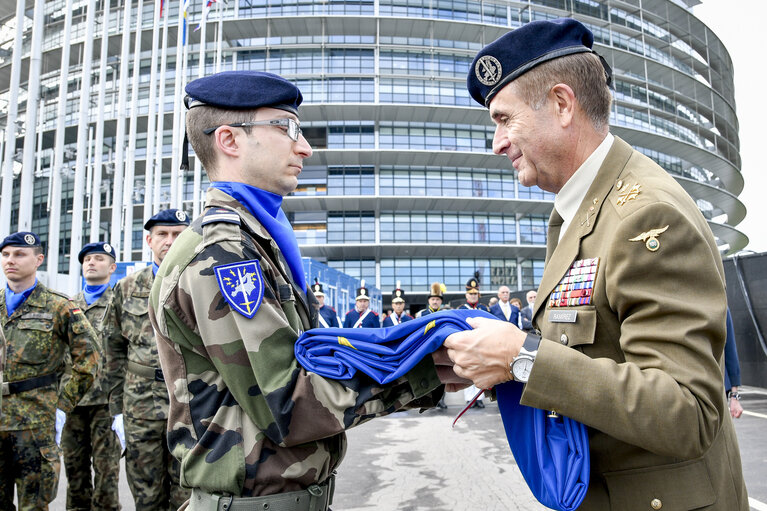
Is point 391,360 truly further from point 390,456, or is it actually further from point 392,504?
point 390,456

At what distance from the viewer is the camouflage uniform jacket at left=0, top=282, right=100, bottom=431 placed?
3920 millimetres

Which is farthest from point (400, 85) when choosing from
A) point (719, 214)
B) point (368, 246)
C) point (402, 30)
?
point (719, 214)

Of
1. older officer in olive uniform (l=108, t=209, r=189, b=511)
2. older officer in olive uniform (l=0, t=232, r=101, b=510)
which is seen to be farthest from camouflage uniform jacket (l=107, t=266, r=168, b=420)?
older officer in olive uniform (l=0, t=232, r=101, b=510)

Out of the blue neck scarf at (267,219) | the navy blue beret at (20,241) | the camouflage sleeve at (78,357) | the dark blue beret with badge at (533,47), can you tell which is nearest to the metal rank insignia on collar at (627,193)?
the dark blue beret with badge at (533,47)

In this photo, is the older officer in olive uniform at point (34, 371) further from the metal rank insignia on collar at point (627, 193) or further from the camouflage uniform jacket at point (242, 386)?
the metal rank insignia on collar at point (627, 193)

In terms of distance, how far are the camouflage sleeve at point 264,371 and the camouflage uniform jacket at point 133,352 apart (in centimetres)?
286

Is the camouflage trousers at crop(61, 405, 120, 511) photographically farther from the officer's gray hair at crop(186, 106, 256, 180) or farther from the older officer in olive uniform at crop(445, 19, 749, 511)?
the older officer in olive uniform at crop(445, 19, 749, 511)

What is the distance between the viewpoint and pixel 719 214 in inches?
1918

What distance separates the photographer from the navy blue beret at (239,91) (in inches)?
70.9

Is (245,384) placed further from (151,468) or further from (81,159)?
(81,159)

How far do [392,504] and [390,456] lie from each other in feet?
5.95

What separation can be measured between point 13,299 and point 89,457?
1577 millimetres

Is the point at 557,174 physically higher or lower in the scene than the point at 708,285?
higher

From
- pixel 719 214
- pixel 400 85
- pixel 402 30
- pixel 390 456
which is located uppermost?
pixel 402 30
